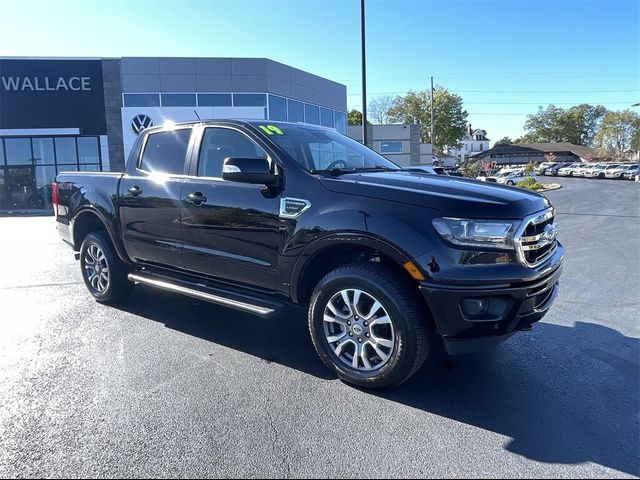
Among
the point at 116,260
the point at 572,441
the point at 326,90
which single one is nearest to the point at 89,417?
the point at 116,260

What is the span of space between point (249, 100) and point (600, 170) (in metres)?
42.9

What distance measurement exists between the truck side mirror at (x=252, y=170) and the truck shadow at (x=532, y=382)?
1457mm

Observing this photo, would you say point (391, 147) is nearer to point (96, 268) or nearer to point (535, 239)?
point (96, 268)

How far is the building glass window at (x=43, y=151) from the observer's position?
26562mm

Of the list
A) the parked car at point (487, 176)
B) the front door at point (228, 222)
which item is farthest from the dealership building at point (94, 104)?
the front door at point (228, 222)

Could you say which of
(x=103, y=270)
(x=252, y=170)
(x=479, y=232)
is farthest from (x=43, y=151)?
(x=479, y=232)

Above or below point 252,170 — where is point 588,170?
above

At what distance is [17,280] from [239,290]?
4510mm

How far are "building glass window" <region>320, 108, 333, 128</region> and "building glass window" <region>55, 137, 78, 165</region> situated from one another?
1508cm

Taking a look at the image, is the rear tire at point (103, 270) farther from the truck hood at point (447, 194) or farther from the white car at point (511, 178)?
the white car at point (511, 178)

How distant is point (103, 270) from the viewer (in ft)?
17.7

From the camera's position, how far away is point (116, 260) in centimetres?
523

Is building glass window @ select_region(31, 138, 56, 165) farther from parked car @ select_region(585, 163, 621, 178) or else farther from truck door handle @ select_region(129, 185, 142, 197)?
parked car @ select_region(585, 163, 621, 178)

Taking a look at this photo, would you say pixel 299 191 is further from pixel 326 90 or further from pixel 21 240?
pixel 326 90
